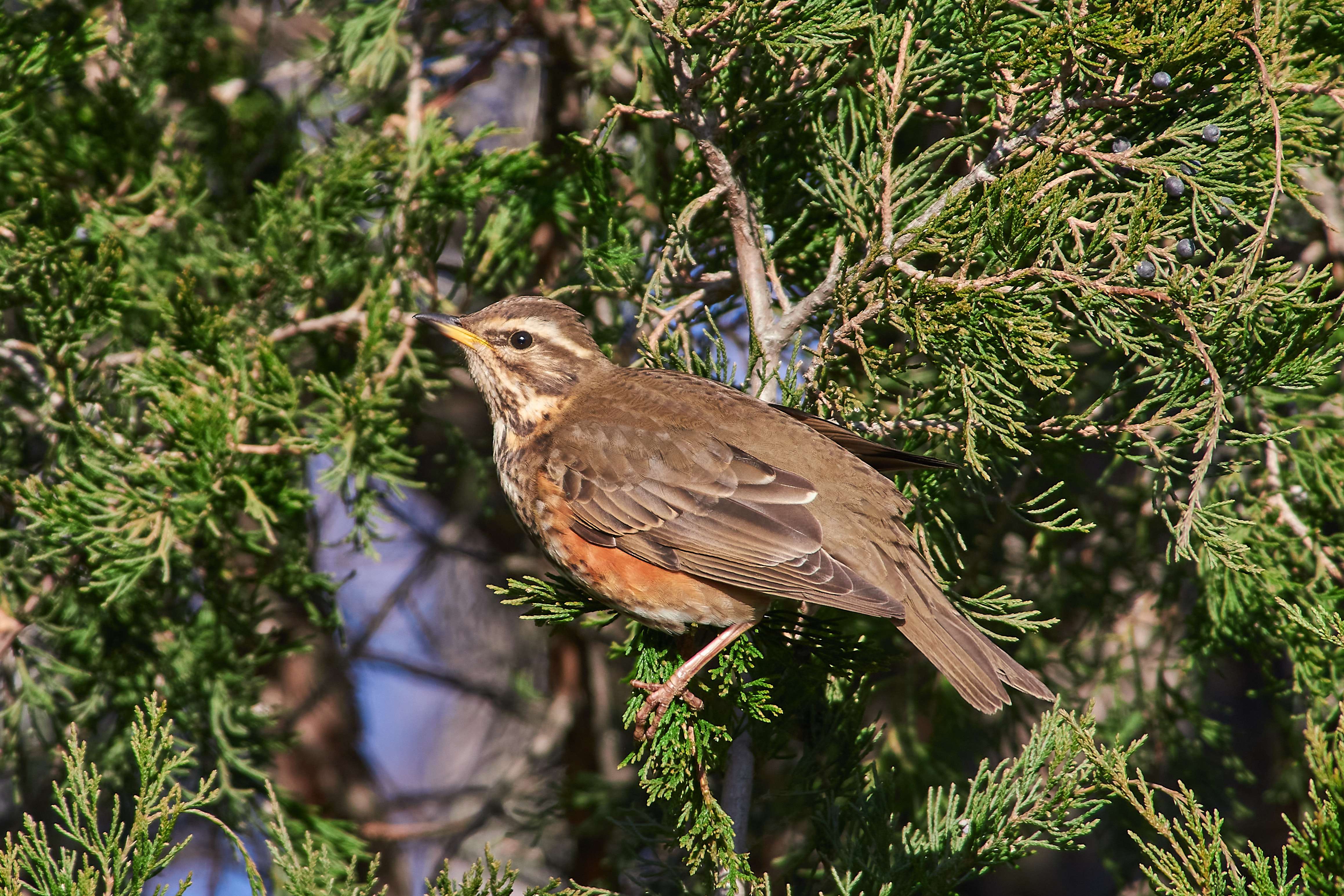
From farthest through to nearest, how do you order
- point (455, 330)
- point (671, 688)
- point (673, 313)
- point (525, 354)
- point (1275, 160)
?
point (525, 354) < point (455, 330) < point (673, 313) < point (671, 688) < point (1275, 160)

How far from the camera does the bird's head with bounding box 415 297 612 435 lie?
3.87 metres

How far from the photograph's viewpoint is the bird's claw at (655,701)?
10.0 ft

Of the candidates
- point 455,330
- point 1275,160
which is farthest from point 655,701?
point 1275,160

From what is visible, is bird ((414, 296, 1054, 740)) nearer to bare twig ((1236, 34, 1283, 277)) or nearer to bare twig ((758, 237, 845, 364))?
bare twig ((758, 237, 845, 364))

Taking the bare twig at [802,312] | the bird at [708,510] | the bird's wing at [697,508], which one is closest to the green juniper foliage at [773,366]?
the bare twig at [802,312]

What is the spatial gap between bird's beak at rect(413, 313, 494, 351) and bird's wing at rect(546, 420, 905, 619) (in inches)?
22.7

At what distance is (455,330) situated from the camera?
384 cm

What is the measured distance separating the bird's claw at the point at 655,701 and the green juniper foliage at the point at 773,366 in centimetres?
10

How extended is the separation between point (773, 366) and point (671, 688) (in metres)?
1.06

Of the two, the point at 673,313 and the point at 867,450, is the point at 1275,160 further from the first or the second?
the point at 673,313

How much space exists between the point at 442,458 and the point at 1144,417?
2650 millimetres

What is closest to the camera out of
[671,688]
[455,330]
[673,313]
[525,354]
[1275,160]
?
[1275,160]

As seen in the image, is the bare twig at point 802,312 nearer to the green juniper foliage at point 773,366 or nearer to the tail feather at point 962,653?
the green juniper foliage at point 773,366

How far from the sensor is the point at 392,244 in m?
4.00
